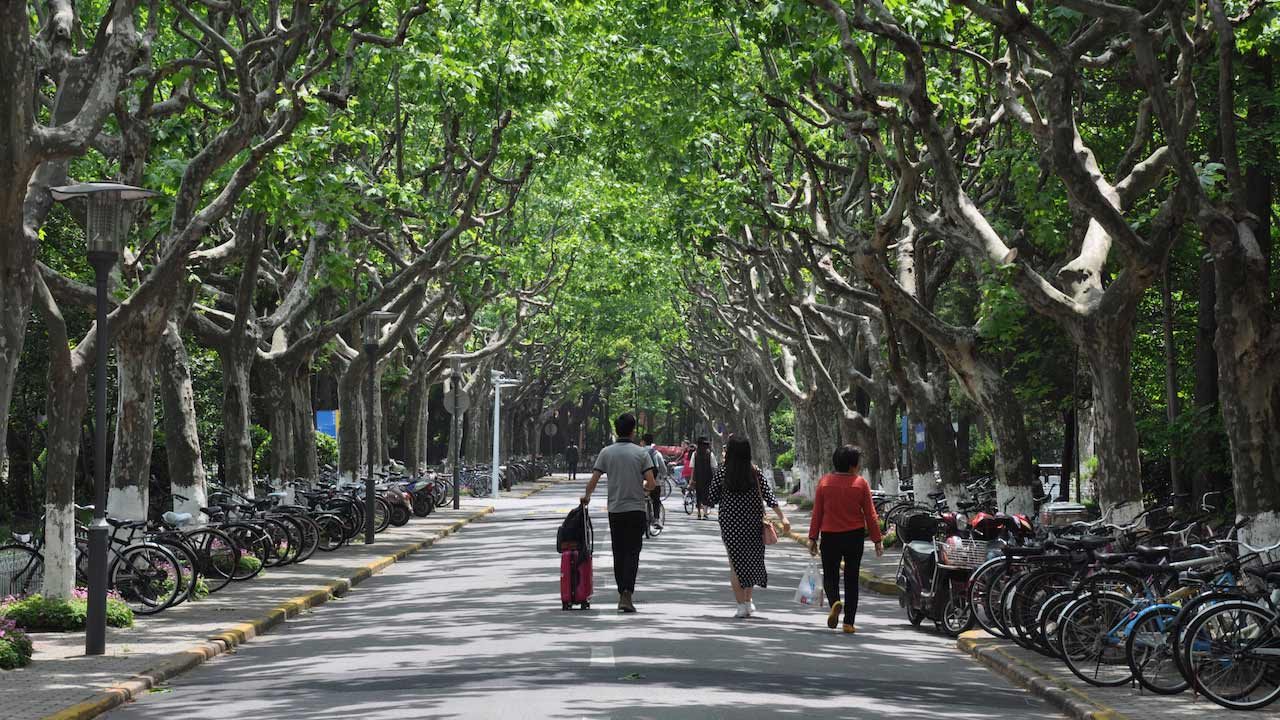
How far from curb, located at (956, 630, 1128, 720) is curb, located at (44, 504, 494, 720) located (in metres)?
6.27

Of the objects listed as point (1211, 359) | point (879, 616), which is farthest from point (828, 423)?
point (879, 616)

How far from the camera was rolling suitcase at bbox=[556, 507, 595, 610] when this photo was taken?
16703 mm

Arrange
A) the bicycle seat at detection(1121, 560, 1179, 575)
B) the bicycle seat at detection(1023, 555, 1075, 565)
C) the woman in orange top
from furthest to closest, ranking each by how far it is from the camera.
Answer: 1. the woman in orange top
2. the bicycle seat at detection(1023, 555, 1075, 565)
3. the bicycle seat at detection(1121, 560, 1179, 575)

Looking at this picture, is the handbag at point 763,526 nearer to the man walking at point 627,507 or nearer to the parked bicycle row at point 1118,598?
the man walking at point 627,507

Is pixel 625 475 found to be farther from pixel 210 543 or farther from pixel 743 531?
pixel 210 543

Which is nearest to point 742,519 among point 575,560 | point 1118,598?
point 575,560

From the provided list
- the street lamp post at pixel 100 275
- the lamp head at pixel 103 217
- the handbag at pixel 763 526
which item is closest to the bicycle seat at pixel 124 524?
the street lamp post at pixel 100 275

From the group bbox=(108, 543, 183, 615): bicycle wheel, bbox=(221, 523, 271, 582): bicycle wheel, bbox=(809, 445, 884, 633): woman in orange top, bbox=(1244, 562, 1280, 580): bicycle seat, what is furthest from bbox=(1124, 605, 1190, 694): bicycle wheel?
bbox=(221, 523, 271, 582): bicycle wheel

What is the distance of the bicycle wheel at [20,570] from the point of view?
1656 centimetres

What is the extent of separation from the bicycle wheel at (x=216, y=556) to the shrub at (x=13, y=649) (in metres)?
5.97

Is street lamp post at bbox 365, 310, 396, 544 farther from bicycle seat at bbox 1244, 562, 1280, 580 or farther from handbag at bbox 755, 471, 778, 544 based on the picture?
bicycle seat at bbox 1244, 562, 1280, 580

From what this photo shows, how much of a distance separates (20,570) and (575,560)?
18.3 ft

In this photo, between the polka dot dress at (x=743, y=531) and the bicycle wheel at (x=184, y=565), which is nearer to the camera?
the polka dot dress at (x=743, y=531)

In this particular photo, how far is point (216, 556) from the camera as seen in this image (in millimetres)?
20016
